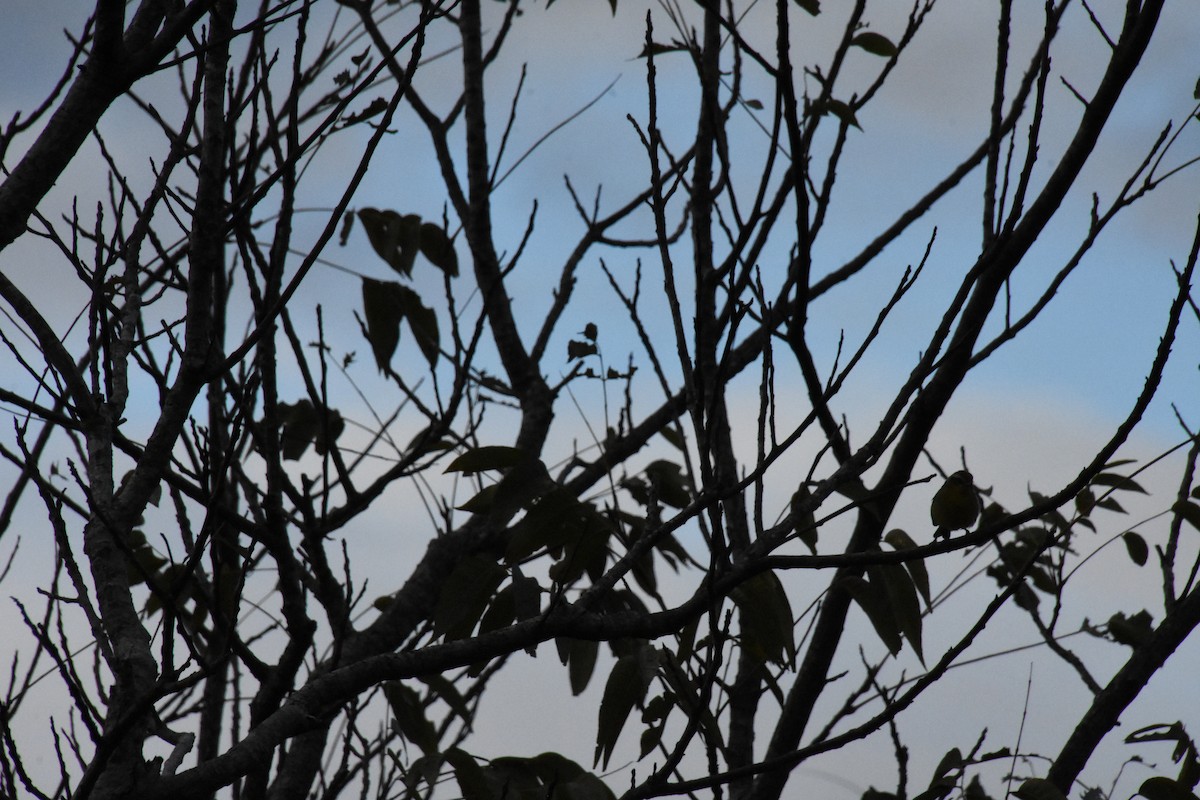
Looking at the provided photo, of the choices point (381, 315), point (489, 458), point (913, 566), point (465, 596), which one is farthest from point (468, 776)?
point (381, 315)

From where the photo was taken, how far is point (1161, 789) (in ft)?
6.98

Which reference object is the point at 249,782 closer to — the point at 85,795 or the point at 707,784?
the point at 85,795

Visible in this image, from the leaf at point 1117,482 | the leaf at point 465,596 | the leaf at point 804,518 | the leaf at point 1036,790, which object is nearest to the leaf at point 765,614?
the leaf at point 804,518

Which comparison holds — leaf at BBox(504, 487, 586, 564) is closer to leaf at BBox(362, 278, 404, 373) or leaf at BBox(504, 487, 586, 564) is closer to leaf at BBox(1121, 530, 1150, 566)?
leaf at BBox(362, 278, 404, 373)

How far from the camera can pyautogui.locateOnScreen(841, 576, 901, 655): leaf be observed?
1.76 meters

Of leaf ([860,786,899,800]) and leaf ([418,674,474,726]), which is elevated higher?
leaf ([418,674,474,726])

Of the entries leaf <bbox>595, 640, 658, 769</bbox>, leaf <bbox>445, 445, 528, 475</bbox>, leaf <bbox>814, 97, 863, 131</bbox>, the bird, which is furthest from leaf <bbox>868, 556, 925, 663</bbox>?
leaf <bbox>814, 97, 863, 131</bbox>

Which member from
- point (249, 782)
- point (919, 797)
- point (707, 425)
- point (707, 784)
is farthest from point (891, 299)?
point (249, 782)

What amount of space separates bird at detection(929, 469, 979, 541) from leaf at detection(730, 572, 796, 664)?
295mm

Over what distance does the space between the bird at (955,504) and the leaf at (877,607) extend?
0.84 ft

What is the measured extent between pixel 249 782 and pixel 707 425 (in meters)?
1.17

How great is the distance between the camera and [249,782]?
1938mm

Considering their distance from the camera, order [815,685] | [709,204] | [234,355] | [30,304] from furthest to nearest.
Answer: [709,204], [815,685], [30,304], [234,355]

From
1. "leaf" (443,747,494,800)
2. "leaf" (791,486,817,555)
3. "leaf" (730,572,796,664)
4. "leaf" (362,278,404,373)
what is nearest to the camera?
"leaf" (791,486,817,555)
